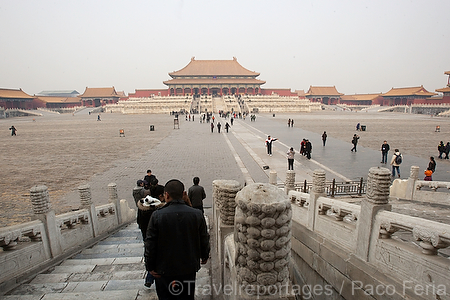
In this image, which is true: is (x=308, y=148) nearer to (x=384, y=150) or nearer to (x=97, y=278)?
(x=384, y=150)

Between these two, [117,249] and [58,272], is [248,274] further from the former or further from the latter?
[117,249]

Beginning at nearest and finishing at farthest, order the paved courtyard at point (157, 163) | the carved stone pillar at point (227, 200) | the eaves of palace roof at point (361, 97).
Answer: the carved stone pillar at point (227, 200)
the paved courtyard at point (157, 163)
the eaves of palace roof at point (361, 97)

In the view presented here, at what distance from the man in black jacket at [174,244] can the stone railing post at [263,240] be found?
1.66ft

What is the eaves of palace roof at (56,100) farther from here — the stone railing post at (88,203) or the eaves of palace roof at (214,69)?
the stone railing post at (88,203)

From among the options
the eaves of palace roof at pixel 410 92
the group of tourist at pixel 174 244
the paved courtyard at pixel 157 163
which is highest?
the eaves of palace roof at pixel 410 92

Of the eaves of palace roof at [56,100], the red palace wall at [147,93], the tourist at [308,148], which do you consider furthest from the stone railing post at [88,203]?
the eaves of palace roof at [56,100]

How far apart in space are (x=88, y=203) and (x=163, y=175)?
4.99 meters

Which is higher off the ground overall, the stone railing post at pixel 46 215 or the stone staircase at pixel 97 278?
the stone railing post at pixel 46 215

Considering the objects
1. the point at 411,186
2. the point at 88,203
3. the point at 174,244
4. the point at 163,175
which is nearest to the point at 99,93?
the point at 163,175

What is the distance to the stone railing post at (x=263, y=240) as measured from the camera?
1808 millimetres

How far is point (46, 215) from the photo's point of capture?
4.10m

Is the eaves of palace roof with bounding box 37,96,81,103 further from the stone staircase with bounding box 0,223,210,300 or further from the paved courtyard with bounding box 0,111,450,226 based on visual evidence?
the stone staircase with bounding box 0,223,210,300

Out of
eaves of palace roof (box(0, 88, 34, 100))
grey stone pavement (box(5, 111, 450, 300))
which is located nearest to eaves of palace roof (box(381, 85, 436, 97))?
grey stone pavement (box(5, 111, 450, 300))

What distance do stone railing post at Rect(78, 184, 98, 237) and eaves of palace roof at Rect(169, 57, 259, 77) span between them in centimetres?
6803
